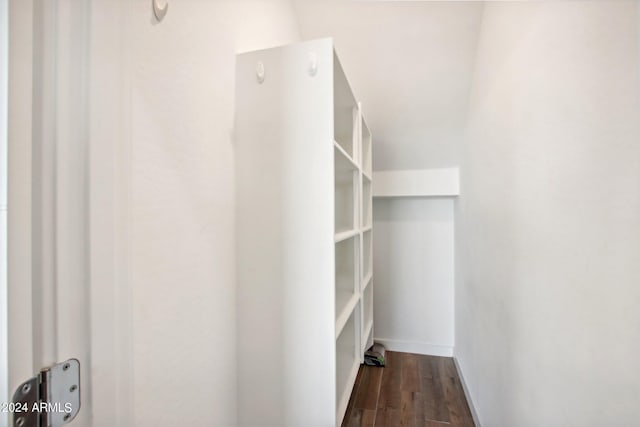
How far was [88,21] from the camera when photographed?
44 cm

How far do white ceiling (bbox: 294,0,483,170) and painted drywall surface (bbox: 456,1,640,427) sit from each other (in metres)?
0.26

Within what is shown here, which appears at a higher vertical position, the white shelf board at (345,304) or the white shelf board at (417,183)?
the white shelf board at (417,183)

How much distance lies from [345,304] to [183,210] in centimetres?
85

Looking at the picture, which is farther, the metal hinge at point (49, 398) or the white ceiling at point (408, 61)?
the white ceiling at point (408, 61)

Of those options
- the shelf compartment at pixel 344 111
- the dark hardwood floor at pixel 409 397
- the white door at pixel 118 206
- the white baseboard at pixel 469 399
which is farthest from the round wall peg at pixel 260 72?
the white baseboard at pixel 469 399

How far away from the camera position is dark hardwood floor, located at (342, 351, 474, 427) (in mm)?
1510

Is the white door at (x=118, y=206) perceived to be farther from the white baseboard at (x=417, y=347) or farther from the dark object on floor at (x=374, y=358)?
the white baseboard at (x=417, y=347)

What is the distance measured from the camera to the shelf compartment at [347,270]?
1.36 meters

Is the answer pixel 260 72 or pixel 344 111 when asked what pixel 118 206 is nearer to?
pixel 260 72

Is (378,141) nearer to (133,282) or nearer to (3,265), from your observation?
(133,282)

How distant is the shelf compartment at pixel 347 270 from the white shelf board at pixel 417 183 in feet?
3.00

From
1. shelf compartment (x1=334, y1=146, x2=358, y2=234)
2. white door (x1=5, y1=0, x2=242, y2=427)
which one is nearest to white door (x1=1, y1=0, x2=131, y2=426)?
white door (x1=5, y1=0, x2=242, y2=427)

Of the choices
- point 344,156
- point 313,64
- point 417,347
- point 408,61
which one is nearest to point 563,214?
point 344,156

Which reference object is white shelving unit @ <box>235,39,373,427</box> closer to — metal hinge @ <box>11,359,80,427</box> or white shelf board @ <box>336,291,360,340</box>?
white shelf board @ <box>336,291,360,340</box>
